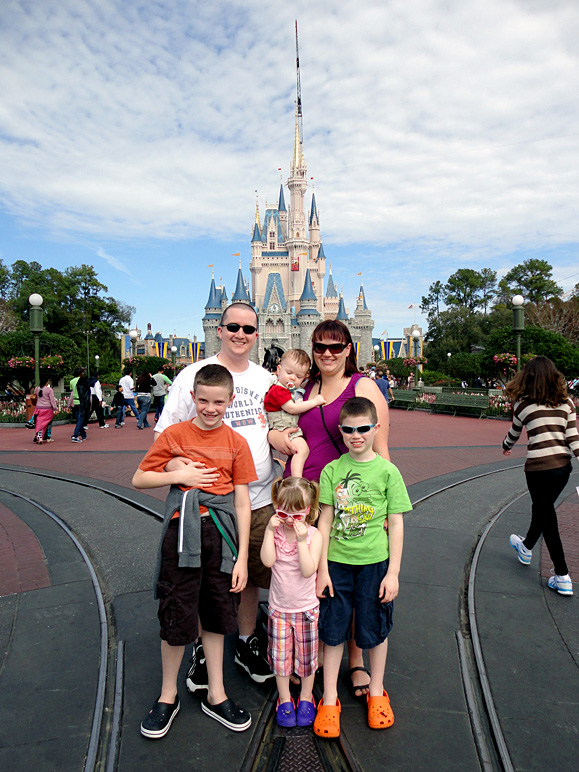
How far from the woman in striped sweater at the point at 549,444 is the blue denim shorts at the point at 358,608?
1797 millimetres

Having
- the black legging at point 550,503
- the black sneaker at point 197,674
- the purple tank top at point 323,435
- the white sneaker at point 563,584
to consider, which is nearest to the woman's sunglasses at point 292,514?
the purple tank top at point 323,435

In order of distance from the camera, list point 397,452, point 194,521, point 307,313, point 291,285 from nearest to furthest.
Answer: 1. point 194,521
2. point 397,452
3. point 307,313
4. point 291,285

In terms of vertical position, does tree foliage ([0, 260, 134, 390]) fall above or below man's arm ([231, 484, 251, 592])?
above

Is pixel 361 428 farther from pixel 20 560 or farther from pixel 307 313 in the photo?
pixel 307 313

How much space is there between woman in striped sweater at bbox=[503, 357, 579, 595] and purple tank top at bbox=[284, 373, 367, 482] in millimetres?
1694

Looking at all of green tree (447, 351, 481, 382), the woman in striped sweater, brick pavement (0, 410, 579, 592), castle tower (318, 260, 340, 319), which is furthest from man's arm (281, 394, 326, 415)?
castle tower (318, 260, 340, 319)

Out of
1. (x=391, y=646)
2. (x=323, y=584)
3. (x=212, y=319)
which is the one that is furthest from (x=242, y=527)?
(x=212, y=319)

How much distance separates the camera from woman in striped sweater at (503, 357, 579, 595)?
11.0 ft

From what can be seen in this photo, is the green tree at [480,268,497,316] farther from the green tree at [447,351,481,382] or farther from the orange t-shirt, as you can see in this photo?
the orange t-shirt

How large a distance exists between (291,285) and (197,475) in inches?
2790

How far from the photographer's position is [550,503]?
3.42 meters

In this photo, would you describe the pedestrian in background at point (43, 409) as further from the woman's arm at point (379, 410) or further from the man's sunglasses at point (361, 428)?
the man's sunglasses at point (361, 428)

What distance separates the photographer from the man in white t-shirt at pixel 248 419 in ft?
7.60

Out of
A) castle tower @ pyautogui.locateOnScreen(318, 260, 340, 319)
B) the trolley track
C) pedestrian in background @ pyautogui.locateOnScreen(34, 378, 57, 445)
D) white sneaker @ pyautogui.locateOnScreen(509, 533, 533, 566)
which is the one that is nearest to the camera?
the trolley track
